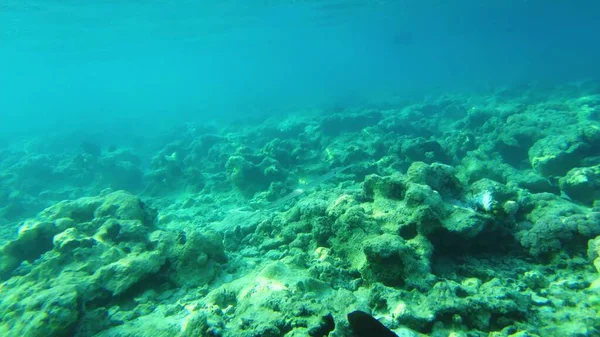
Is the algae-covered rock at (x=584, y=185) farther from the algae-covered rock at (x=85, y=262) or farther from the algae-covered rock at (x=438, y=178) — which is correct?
the algae-covered rock at (x=85, y=262)

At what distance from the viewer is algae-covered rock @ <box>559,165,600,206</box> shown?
7.04m

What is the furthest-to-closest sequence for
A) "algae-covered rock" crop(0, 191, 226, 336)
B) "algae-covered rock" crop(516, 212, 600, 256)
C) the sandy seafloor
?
1. "algae-covered rock" crop(516, 212, 600, 256)
2. "algae-covered rock" crop(0, 191, 226, 336)
3. the sandy seafloor

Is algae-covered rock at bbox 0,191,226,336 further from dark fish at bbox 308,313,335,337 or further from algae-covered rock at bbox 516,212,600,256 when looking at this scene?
algae-covered rock at bbox 516,212,600,256

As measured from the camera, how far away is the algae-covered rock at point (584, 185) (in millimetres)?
7035

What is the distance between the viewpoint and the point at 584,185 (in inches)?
278

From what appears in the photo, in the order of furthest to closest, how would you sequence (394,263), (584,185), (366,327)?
(584,185) < (394,263) < (366,327)

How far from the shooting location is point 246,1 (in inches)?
1223

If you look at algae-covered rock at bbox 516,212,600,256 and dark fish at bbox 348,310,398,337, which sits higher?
dark fish at bbox 348,310,398,337

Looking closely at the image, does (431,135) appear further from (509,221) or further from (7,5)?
Result: (7,5)

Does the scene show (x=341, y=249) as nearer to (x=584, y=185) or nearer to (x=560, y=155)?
(x=584, y=185)

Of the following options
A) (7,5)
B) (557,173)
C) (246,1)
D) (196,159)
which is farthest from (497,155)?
(7,5)

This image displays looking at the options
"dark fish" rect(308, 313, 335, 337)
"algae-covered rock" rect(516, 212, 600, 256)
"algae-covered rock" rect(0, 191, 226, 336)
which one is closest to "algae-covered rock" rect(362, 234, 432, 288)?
"dark fish" rect(308, 313, 335, 337)

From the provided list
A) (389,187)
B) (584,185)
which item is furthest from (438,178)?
(584,185)

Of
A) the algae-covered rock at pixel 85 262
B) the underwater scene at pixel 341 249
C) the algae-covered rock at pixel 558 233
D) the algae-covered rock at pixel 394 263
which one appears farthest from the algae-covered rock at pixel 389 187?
the algae-covered rock at pixel 85 262
